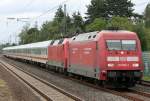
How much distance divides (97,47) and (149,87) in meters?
4.14

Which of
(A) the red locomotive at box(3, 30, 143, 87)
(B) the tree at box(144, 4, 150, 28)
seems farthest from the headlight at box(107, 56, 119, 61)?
(B) the tree at box(144, 4, 150, 28)

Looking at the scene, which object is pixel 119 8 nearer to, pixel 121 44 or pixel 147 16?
pixel 147 16

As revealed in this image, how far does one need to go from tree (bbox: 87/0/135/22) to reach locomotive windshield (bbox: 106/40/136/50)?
70215mm

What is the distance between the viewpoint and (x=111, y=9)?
94125mm

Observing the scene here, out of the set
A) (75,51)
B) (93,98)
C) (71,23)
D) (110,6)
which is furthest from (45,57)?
(71,23)

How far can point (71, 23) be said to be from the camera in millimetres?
118000

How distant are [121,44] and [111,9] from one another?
236 feet

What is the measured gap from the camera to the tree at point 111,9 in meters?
93.4

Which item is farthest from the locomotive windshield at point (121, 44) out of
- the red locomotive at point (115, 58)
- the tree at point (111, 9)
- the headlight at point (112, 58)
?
the tree at point (111, 9)

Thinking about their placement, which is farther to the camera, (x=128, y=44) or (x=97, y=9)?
(x=97, y=9)

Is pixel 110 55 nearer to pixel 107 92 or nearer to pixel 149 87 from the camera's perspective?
pixel 107 92

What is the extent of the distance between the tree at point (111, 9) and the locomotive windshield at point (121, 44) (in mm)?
70215

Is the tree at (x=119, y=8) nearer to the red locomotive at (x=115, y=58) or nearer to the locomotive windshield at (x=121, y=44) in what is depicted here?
the red locomotive at (x=115, y=58)

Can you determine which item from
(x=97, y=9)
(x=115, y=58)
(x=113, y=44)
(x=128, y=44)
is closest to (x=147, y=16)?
(x=97, y=9)
